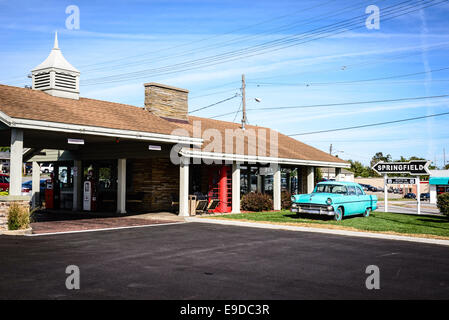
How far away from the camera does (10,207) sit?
1301cm

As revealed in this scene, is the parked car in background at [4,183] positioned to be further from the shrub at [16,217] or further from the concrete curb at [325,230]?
the shrub at [16,217]

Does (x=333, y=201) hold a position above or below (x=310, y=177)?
below

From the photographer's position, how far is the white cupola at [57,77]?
18.2 meters

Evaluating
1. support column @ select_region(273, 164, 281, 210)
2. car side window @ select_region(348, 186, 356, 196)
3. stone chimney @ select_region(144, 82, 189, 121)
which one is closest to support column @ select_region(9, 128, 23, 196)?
stone chimney @ select_region(144, 82, 189, 121)

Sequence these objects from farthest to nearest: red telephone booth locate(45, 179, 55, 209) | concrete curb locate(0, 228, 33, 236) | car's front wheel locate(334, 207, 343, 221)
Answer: red telephone booth locate(45, 179, 55, 209) → car's front wheel locate(334, 207, 343, 221) → concrete curb locate(0, 228, 33, 236)

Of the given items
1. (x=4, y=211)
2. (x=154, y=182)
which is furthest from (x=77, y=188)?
(x=4, y=211)

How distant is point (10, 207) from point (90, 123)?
12.9 ft

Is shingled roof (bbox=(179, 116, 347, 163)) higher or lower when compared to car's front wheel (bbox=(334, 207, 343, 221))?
higher

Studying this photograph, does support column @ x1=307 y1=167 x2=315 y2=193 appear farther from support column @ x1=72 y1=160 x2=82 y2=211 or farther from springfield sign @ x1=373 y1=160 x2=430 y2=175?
support column @ x1=72 y1=160 x2=82 y2=211

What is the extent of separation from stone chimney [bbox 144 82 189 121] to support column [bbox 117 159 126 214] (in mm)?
3241

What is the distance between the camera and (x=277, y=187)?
2445cm

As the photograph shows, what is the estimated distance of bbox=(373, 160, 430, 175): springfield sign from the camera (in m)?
22.2

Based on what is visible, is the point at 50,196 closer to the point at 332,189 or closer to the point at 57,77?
the point at 57,77

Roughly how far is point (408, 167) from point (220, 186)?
1013 centimetres
